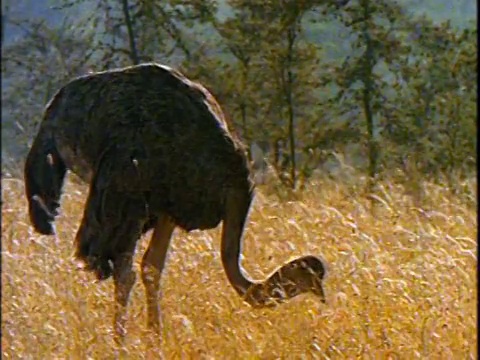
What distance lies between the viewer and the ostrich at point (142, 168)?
5.03 m

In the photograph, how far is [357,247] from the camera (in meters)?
5.57

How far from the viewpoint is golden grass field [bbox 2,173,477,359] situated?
4.10m

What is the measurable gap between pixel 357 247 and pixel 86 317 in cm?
166

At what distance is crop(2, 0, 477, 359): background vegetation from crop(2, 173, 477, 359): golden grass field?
11mm

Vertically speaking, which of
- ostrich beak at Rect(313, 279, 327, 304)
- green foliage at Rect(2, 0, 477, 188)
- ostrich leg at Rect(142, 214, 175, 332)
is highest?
ostrich beak at Rect(313, 279, 327, 304)

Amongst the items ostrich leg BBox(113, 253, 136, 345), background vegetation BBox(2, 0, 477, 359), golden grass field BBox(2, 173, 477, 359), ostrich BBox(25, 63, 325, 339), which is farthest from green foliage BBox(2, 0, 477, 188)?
ostrich leg BBox(113, 253, 136, 345)

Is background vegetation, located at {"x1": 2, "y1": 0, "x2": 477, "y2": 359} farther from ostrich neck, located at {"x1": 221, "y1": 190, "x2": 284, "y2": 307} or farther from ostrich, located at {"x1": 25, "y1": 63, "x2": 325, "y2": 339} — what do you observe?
ostrich, located at {"x1": 25, "y1": 63, "x2": 325, "y2": 339}

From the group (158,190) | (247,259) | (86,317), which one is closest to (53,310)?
(86,317)

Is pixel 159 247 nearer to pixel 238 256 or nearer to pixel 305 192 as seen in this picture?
pixel 238 256

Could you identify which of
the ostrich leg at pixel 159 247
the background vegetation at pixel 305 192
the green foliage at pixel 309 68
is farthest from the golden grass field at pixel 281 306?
the green foliage at pixel 309 68

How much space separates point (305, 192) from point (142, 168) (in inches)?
136

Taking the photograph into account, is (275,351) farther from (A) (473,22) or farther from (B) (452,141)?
(A) (473,22)

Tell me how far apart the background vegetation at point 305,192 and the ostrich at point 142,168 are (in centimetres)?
20

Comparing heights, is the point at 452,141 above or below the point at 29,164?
below
